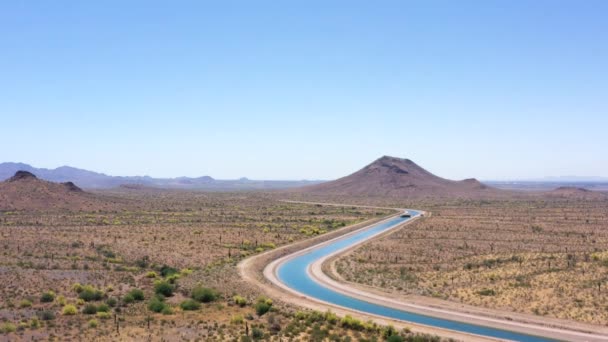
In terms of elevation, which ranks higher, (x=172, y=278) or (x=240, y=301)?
(x=172, y=278)

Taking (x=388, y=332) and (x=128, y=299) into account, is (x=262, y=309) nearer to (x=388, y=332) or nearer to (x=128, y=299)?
(x=388, y=332)

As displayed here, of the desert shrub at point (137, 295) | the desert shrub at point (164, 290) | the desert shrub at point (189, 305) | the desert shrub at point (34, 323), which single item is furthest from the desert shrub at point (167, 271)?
the desert shrub at point (34, 323)

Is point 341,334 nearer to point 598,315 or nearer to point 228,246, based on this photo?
point 598,315

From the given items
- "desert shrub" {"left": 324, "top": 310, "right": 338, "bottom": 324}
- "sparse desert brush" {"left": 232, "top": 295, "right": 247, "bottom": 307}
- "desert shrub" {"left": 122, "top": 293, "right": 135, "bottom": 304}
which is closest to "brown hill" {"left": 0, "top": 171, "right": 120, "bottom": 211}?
"desert shrub" {"left": 122, "top": 293, "right": 135, "bottom": 304}

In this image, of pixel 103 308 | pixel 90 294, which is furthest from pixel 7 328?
pixel 90 294

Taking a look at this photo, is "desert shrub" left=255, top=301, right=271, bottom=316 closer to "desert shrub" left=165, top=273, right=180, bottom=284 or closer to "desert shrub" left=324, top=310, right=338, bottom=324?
"desert shrub" left=324, top=310, right=338, bottom=324

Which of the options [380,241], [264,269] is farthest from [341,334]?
[380,241]
